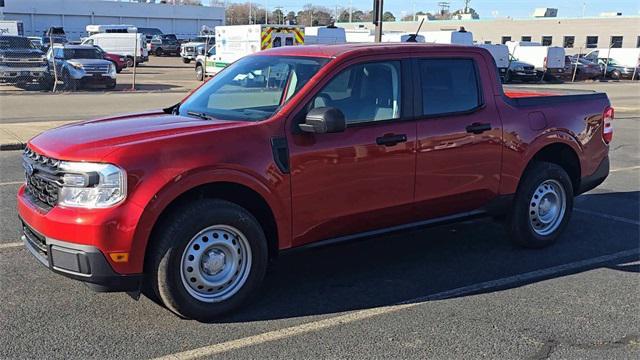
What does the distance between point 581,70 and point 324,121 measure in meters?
40.8

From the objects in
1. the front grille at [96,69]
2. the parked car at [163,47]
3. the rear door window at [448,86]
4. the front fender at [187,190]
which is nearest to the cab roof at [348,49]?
the rear door window at [448,86]

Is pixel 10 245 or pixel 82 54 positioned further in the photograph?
pixel 82 54

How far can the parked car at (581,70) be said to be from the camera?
4010 centimetres

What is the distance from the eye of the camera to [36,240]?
4.16 metres

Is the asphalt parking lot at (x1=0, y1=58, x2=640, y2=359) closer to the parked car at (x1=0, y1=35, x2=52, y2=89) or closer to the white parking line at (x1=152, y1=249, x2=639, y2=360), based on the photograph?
the white parking line at (x1=152, y1=249, x2=639, y2=360)

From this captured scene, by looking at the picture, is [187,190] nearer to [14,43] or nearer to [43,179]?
[43,179]

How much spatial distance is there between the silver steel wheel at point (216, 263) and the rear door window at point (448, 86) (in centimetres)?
189

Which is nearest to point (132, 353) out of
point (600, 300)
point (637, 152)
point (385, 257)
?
point (385, 257)

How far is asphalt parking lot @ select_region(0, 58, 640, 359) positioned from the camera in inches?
153

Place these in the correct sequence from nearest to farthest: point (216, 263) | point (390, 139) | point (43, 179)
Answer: point (43, 179), point (216, 263), point (390, 139)

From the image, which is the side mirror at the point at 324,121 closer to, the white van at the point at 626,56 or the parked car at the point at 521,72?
the parked car at the point at 521,72

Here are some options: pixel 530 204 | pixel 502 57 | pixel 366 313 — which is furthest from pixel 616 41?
pixel 366 313

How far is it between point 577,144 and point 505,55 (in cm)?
3203

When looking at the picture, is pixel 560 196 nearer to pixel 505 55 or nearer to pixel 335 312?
pixel 335 312
